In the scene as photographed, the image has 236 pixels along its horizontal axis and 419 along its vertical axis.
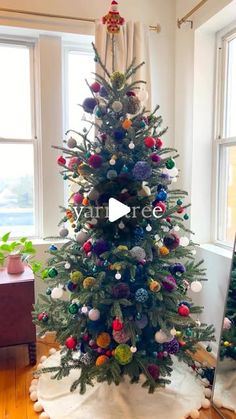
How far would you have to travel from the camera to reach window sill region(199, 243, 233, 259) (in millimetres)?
2296

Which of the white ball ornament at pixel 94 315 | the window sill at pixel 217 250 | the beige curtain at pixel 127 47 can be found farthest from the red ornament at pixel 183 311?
the beige curtain at pixel 127 47

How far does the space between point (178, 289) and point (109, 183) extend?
0.71m

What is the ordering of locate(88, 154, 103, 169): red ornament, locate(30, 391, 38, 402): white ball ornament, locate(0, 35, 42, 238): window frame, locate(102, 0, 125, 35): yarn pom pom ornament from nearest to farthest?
locate(88, 154, 103, 169): red ornament, locate(30, 391, 38, 402): white ball ornament, locate(102, 0, 125, 35): yarn pom pom ornament, locate(0, 35, 42, 238): window frame

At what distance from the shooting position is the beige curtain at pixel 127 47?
2422mm

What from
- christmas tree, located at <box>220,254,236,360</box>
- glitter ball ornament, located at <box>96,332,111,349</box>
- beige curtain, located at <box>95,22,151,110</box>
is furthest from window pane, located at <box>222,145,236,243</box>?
glitter ball ornament, located at <box>96,332,111,349</box>

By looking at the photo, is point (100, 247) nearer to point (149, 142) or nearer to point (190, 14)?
point (149, 142)

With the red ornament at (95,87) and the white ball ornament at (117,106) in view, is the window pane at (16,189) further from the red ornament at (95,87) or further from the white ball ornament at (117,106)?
the white ball ornament at (117,106)

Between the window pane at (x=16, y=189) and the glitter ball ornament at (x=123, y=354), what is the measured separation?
4.70ft

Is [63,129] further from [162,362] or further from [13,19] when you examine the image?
[162,362]

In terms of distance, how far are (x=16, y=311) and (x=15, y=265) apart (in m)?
0.33

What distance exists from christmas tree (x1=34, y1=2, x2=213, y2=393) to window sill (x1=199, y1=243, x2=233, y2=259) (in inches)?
20.3

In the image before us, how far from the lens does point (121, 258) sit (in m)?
1.70

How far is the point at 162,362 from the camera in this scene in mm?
1837

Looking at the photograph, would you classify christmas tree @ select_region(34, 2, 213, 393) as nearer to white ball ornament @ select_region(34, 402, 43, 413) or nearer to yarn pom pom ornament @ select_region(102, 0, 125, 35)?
white ball ornament @ select_region(34, 402, 43, 413)
